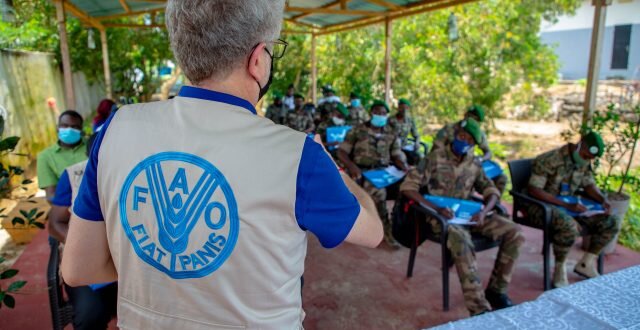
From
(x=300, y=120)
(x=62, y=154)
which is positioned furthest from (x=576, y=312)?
(x=300, y=120)

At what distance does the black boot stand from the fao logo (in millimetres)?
2863

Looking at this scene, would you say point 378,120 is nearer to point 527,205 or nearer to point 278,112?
point 527,205

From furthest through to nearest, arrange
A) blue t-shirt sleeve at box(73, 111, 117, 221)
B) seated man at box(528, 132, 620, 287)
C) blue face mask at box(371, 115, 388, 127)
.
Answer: blue face mask at box(371, 115, 388, 127) < seated man at box(528, 132, 620, 287) < blue t-shirt sleeve at box(73, 111, 117, 221)

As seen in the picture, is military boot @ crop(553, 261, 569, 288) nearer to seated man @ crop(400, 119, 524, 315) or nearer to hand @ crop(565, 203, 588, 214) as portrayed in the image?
hand @ crop(565, 203, 588, 214)

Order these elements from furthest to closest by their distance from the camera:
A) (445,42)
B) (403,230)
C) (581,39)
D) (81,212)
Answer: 1. (581,39)
2. (445,42)
3. (403,230)
4. (81,212)

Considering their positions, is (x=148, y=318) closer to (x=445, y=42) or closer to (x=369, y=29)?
(x=445, y=42)

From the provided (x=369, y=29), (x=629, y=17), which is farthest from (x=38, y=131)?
(x=629, y=17)

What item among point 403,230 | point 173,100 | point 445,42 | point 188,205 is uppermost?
point 445,42

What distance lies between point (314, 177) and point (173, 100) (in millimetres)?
337

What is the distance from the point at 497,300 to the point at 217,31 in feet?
9.94

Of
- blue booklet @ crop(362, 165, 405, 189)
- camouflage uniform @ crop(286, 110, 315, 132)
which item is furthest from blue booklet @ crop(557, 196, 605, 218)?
camouflage uniform @ crop(286, 110, 315, 132)

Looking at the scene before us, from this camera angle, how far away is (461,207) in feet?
10.9

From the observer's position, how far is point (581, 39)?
17.6 metres

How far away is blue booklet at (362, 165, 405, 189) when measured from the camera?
449 centimetres
